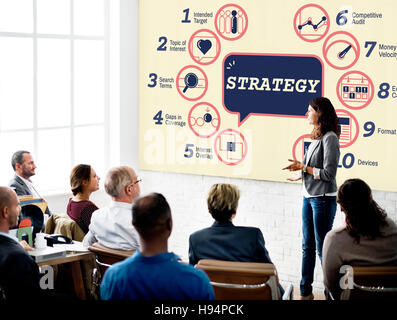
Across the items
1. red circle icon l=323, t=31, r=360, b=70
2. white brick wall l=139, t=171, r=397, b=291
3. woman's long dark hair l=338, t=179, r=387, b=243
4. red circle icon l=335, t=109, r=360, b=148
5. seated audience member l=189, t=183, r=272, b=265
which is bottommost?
white brick wall l=139, t=171, r=397, b=291

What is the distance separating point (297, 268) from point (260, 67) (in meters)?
1.95

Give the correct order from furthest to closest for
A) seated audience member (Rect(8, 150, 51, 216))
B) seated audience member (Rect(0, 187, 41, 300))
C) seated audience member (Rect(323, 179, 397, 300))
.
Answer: seated audience member (Rect(8, 150, 51, 216))
seated audience member (Rect(323, 179, 397, 300))
seated audience member (Rect(0, 187, 41, 300))

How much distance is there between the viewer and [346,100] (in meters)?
6.50

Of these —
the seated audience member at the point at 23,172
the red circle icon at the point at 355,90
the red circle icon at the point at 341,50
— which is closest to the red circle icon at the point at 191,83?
the red circle icon at the point at 341,50

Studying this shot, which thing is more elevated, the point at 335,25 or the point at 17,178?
the point at 335,25

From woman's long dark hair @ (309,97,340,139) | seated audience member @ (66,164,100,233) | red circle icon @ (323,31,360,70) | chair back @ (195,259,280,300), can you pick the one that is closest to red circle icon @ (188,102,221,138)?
red circle icon @ (323,31,360,70)

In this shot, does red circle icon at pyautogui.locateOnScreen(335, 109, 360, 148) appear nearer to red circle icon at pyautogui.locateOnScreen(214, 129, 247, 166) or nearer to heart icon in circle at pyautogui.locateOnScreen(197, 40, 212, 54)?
red circle icon at pyautogui.locateOnScreen(214, 129, 247, 166)

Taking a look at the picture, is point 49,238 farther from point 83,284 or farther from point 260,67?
point 260,67

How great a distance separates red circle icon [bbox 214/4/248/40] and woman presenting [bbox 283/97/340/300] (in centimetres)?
138

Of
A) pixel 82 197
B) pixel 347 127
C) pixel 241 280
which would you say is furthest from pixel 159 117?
pixel 241 280

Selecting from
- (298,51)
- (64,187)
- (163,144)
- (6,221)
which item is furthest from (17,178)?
(298,51)

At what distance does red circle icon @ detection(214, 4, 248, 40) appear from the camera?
22.9ft

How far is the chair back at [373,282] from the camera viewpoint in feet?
12.7

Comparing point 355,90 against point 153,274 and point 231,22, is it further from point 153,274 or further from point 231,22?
point 153,274
